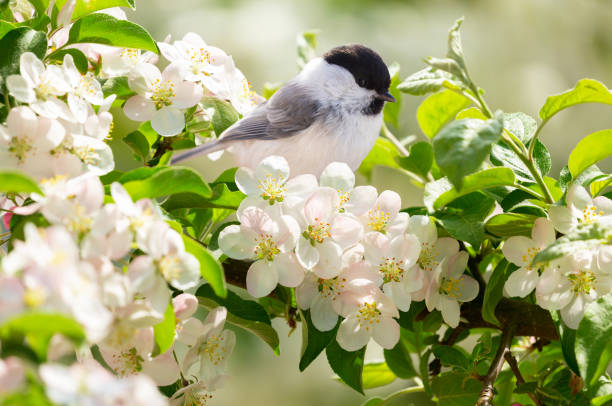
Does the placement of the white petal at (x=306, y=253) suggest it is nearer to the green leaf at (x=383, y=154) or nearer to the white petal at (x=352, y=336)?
the white petal at (x=352, y=336)

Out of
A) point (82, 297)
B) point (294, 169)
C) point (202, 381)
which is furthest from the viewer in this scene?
point (294, 169)

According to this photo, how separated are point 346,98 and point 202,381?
373 millimetres

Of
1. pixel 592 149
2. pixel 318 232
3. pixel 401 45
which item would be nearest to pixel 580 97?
pixel 592 149

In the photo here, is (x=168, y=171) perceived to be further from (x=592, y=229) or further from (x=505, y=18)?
(x=505, y=18)

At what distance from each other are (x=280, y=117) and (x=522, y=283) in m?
0.31

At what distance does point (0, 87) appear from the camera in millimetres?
546

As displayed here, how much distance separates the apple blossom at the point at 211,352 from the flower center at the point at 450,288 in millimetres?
205

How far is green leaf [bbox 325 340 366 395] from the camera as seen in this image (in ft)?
2.08

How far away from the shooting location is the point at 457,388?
2.24 ft

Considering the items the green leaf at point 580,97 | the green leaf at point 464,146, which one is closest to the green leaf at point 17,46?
the green leaf at point 464,146

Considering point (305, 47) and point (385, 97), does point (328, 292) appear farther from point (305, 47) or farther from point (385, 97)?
point (305, 47)

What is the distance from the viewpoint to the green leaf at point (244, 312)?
620mm

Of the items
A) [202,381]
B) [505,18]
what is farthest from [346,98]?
[505,18]

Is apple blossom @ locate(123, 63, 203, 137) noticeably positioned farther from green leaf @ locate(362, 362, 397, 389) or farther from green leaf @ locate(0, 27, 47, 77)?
green leaf @ locate(362, 362, 397, 389)
